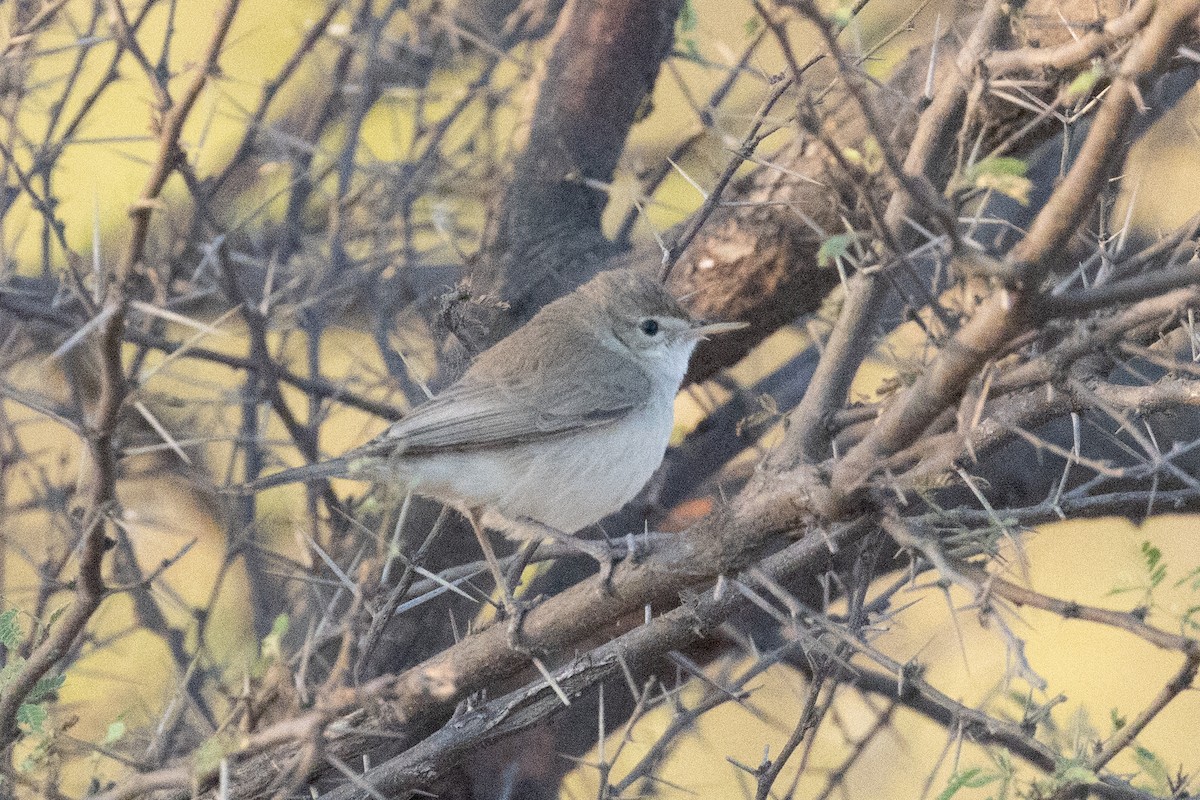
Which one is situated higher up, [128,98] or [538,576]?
[128,98]

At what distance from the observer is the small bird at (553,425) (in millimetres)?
3814

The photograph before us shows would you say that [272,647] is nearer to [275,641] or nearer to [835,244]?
[275,641]

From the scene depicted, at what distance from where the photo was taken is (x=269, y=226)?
20.6 feet

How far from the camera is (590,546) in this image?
3207mm

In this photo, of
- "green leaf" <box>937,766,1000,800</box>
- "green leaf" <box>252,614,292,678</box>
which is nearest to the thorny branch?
"green leaf" <box>252,614,292,678</box>

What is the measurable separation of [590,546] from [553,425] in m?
0.81

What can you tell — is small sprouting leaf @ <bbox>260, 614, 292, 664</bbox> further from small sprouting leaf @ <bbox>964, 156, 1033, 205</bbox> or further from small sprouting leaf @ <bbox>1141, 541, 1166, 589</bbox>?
small sprouting leaf @ <bbox>1141, 541, 1166, 589</bbox>

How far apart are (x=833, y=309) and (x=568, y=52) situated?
6.08ft

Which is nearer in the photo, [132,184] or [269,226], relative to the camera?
[132,184]

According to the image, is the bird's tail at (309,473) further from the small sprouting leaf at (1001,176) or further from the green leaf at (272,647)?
the small sprouting leaf at (1001,176)

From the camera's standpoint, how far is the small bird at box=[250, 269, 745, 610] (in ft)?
12.5

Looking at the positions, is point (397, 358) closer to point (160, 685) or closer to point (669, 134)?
point (160, 685)


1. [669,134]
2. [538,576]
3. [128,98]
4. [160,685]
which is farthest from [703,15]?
[160,685]

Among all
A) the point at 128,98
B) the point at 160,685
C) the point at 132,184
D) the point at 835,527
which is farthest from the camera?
the point at 128,98
